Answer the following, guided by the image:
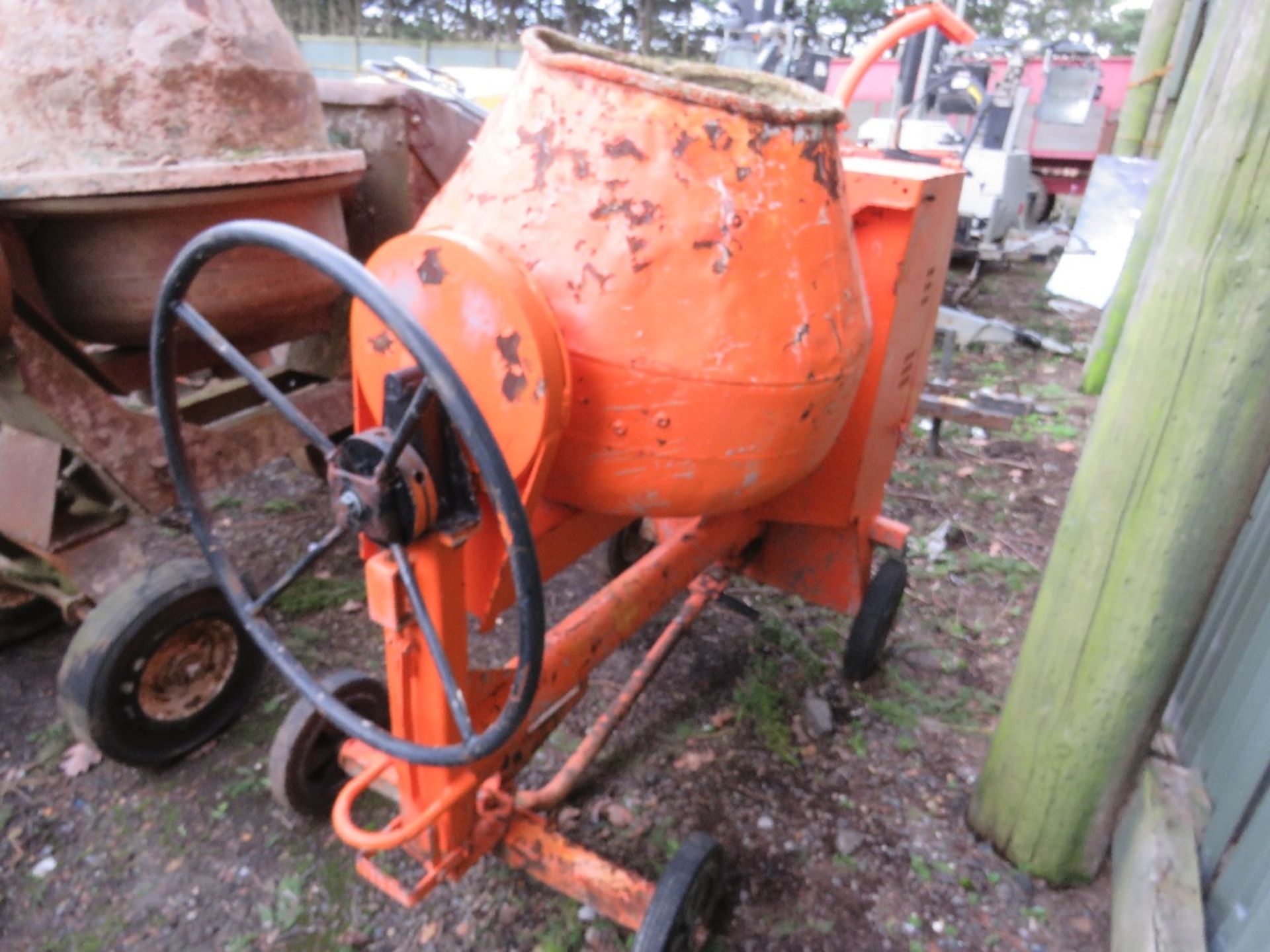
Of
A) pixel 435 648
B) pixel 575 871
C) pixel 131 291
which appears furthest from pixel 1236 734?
pixel 131 291

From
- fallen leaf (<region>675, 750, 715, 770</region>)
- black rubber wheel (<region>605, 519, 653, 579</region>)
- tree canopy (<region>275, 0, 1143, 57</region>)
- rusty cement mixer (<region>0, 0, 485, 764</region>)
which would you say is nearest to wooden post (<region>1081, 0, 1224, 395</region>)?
fallen leaf (<region>675, 750, 715, 770</region>)

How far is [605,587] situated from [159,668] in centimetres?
127

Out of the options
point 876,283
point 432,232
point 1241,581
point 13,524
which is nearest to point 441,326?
point 432,232

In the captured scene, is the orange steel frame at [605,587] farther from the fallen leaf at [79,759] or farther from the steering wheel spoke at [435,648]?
the fallen leaf at [79,759]

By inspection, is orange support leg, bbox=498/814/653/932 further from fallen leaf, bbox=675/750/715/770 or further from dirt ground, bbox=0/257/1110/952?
fallen leaf, bbox=675/750/715/770

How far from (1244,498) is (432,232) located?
155 cm

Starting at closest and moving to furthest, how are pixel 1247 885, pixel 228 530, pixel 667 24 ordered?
1. pixel 1247 885
2. pixel 228 530
3. pixel 667 24

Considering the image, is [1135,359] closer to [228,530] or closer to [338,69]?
[228,530]

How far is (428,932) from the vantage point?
1.92 metres

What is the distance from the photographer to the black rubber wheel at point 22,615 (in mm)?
2670

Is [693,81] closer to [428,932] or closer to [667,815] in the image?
[667,815]

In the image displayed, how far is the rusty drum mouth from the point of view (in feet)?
4.25

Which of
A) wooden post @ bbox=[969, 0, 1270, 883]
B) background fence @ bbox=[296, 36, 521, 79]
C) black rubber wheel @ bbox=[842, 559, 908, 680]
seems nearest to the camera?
wooden post @ bbox=[969, 0, 1270, 883]

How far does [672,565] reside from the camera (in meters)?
2.08
